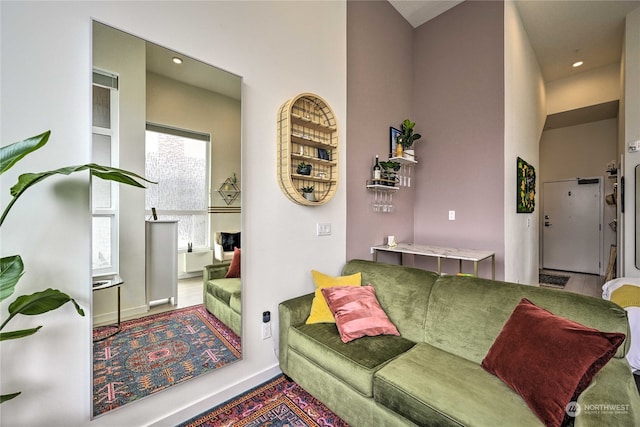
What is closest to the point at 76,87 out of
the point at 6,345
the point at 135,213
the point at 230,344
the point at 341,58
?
the point at 135,213

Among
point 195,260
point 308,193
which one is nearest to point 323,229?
point 308,193

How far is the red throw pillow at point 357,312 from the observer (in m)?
1.81

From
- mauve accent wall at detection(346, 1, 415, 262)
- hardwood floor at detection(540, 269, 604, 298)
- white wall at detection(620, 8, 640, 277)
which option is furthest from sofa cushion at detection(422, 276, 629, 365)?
hardwood floor at detection(540, 269, 604, 298)

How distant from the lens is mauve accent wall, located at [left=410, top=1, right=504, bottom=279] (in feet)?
9.71

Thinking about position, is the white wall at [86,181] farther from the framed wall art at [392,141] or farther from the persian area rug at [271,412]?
the framed wall art at [392,141]

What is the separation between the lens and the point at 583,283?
4.93m

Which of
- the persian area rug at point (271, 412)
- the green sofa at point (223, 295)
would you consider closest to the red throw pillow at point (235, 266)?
the green sofa at point (223, 295)

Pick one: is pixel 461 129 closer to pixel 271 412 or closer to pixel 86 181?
pixel 271 412

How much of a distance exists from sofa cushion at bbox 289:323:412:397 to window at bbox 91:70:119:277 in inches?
47.7

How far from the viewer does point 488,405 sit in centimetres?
117

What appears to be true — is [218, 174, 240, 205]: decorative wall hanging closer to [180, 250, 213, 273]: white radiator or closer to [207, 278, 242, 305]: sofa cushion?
[180, 250, 213, 273]: white radiator

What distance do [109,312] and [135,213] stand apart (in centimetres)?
54

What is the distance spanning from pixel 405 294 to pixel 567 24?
4.34 metres

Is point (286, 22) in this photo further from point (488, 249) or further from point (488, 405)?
point (488, 249)
